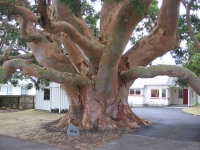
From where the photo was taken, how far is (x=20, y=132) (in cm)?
989

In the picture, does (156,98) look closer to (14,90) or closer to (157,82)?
(157,82)

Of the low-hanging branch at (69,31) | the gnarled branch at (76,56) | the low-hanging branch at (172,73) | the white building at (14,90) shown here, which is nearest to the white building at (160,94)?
the white building at (14,90)

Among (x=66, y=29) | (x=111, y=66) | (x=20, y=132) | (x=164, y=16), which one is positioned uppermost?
(x=164, y=16)

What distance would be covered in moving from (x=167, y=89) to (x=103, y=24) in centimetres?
2048

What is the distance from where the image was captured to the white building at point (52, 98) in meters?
19.5

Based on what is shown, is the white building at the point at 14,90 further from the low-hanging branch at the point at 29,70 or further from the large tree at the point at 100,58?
the low-hanging branch at the point at 29,70

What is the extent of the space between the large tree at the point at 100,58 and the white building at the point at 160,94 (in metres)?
19.8

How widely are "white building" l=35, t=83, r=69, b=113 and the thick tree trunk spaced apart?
7995 millimetres

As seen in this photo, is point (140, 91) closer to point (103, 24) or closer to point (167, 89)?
point (167, 89)

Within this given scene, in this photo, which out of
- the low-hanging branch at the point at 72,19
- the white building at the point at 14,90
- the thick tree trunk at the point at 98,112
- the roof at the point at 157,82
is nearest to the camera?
the low-hanging branch at the point at 72,19

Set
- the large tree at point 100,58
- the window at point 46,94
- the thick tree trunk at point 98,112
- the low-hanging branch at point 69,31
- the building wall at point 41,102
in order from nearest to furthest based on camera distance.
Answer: the low-hanging branch at point 69,31
the large tree at point 100,58
the thick tree trunk at point 98,112
the building wall at point 41,102
the window at point 46,94

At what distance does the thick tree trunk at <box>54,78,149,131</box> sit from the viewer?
1045cm

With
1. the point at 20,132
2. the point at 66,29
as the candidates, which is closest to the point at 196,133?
the point at 66,29

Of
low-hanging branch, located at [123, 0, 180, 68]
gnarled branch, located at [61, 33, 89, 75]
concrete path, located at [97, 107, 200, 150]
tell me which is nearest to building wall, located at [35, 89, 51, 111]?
gnarled branch, located at [61, 33, 89, 75]
